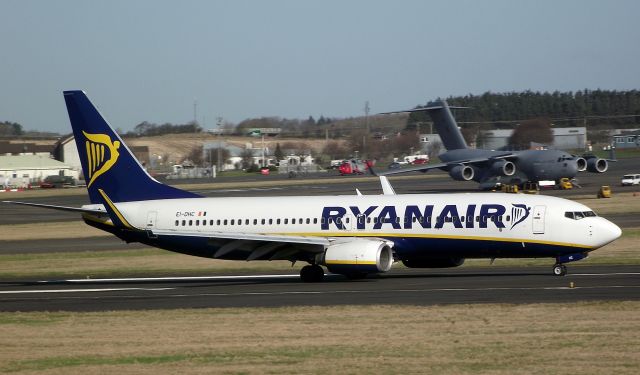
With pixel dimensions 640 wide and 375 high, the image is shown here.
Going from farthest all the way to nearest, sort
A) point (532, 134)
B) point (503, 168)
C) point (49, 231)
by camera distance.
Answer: point (532, 134) → point (503, 168) → point (49, 231)

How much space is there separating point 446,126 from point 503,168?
8.60 metres

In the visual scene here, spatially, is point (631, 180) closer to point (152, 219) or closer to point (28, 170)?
point (152, 219)

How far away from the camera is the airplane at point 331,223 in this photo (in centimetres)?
3662

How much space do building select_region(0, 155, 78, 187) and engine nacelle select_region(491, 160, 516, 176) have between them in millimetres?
81736

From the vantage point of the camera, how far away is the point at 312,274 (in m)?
39.2

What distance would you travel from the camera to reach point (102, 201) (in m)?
43.2

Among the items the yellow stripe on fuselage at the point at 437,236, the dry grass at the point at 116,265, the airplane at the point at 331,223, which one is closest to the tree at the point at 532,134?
the dry grass at the point at 116,265

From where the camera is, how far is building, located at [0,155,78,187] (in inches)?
6365

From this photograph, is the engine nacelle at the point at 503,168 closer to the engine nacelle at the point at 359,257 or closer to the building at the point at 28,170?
the engine nacelle at the point at 359,257

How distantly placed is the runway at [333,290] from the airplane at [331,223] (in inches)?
39.1

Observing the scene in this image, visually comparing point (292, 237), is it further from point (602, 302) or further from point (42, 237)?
point (42, 237)

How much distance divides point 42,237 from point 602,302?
156 feet

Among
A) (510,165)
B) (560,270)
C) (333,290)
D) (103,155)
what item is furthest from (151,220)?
(510,165)

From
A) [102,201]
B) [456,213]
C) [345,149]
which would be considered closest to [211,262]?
[102,201]
